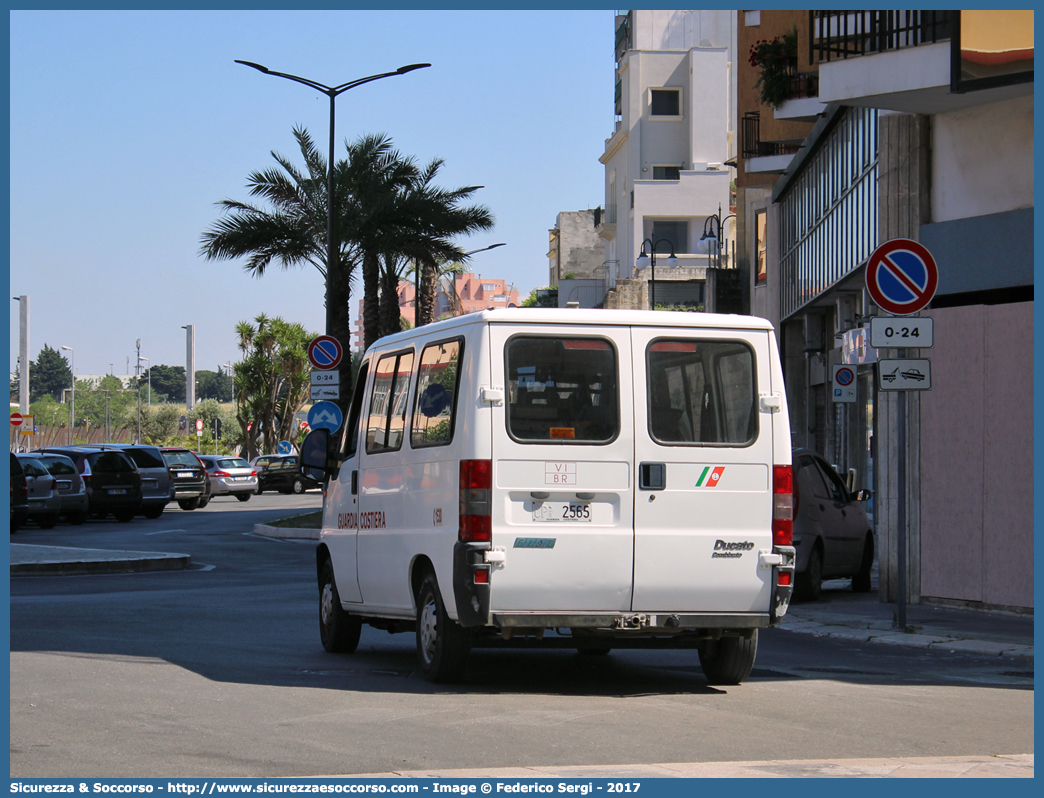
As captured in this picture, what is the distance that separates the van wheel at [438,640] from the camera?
9.38m

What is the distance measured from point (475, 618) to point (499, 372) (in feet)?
4.92

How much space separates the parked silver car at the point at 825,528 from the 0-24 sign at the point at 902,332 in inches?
131

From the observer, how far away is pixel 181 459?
140 feet

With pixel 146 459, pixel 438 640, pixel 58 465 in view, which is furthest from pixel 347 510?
pixel 146 459

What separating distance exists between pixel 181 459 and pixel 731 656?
114 feet

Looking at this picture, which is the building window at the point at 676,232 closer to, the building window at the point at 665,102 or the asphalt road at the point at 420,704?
the building window at the point at 665,102

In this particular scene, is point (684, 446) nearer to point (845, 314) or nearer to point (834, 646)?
point (834, 646)

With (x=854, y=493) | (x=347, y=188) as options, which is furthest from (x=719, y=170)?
(x=854, y=493)

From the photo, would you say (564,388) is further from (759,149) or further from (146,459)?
(146,459)

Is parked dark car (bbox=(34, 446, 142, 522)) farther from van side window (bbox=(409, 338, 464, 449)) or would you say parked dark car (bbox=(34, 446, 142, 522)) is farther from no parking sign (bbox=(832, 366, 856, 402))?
van side window (bbox=(409, 338, 464, 449))

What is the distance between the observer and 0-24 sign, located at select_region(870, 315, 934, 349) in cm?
1295

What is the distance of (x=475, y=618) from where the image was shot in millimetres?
8977

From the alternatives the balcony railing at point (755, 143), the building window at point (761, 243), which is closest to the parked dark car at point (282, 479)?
the building window at point (761, 243)

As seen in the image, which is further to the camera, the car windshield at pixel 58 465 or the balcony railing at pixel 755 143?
the car windshield at pixel 58 465
